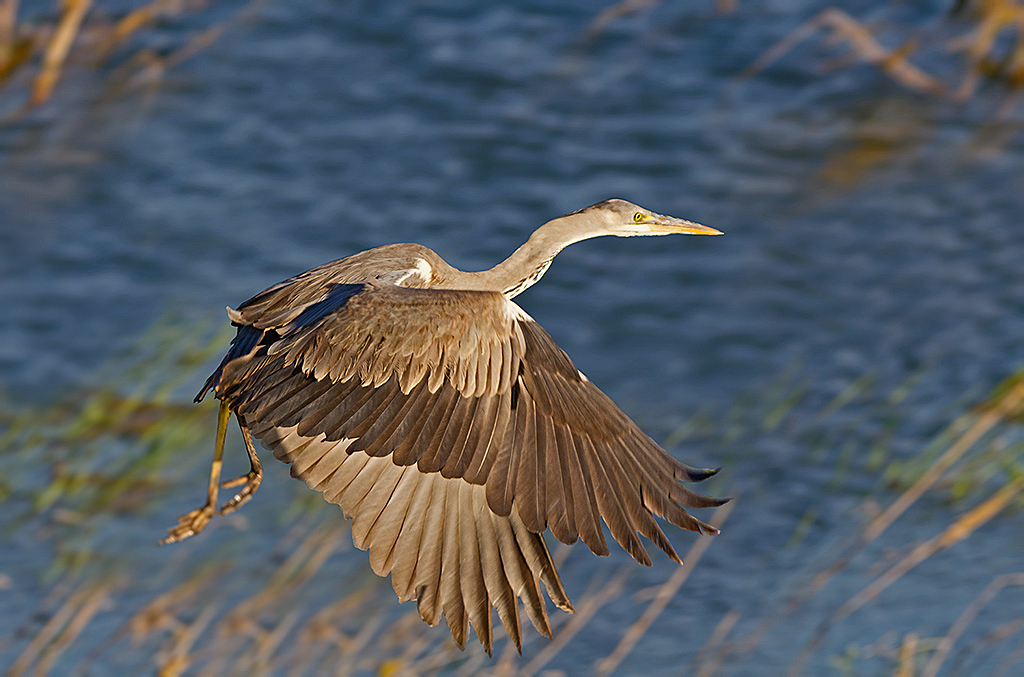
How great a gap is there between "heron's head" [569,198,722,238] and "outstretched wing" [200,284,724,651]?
30.4 inches

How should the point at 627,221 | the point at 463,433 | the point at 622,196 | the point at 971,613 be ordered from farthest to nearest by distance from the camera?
the point at 622,196, the point at 971,613, the point at 627,221, the point at 463,433

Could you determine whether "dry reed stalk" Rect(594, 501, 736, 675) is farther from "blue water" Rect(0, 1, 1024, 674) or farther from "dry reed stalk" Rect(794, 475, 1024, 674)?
"dry reed stalk" Rect(794, 475, 1024, 674)

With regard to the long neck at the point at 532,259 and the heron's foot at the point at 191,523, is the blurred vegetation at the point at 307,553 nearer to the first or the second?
the heron's foot at the point at 191,523

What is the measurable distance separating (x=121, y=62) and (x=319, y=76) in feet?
5.58

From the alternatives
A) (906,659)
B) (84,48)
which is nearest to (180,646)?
(906,659)

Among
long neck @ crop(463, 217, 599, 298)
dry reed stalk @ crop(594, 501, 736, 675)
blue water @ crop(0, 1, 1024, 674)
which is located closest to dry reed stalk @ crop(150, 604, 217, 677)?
blue water @ crop(0, 1, 1024, 674)

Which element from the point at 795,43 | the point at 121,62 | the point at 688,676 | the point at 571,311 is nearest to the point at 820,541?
the point at 688,676

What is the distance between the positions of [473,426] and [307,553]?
12.6 ft

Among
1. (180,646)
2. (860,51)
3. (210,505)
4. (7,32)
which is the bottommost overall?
(180,646)

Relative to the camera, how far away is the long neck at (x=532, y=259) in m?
5.48

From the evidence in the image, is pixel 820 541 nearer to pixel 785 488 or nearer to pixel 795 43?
pixel 785 488

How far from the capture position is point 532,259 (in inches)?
216

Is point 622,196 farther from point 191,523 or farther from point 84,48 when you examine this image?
point 191,523

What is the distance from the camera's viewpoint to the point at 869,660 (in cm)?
730
